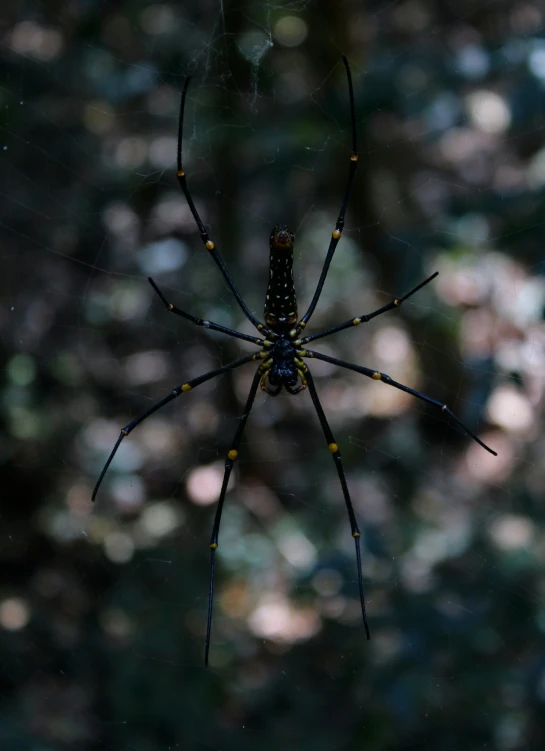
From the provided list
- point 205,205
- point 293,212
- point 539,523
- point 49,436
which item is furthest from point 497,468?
point 49,436

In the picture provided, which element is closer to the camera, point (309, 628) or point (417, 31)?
point (309, 628)

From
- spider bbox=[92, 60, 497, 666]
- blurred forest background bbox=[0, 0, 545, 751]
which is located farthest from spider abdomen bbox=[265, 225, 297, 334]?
blurred forest background bbox=[0, 0, 545, 751]

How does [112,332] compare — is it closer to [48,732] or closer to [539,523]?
[48,732]

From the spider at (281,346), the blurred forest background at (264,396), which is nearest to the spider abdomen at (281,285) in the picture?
the spider at (281,346)

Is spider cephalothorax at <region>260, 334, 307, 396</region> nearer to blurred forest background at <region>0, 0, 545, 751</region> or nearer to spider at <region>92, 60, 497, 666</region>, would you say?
spider at <region>92, 60, 497, 666</region>

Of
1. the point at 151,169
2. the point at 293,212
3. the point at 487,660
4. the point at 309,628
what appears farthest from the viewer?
the point at 293,212

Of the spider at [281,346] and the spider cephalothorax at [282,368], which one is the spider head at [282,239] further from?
the spider cephalothorax at [282,368]

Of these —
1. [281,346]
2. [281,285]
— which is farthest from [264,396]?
[281,285]

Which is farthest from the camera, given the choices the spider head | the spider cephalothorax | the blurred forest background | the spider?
the blurred forest background

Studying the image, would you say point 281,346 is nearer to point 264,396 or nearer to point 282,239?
point 282,239
